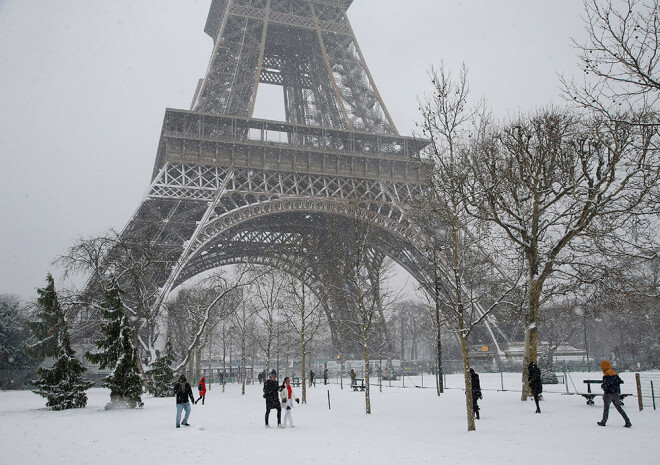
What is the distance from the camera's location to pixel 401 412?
17719mm

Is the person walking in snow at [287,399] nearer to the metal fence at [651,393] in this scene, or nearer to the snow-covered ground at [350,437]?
the snow-covered ground at [350,437]

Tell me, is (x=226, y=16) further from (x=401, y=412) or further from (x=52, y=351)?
(x=401, y=412)

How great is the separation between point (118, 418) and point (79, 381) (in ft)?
15.6

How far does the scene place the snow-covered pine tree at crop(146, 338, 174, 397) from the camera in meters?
26.9

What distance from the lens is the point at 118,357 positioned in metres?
20.5

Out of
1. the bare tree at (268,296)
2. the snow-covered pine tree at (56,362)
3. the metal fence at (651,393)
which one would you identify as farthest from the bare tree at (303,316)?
the metal fence at (651,393)

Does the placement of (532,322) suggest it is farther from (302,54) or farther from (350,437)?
(302,54)

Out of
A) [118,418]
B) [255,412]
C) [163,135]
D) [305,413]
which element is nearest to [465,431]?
[305,413]

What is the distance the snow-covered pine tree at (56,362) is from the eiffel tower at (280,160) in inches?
236

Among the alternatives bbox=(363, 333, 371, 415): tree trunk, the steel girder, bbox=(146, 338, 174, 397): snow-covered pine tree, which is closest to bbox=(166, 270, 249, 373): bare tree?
bbox=(146, 338, 174, 397): snow-covered pine tree

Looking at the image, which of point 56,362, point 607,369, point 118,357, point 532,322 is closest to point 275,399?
point 607,369

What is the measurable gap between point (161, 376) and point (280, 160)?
18014mm

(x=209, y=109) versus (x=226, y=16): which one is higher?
(x=226, y=16)

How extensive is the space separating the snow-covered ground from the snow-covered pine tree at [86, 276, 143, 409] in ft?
4.21
